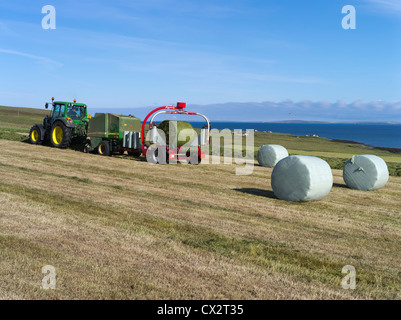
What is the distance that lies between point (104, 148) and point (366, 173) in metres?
12.8

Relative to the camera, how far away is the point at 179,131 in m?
18.6

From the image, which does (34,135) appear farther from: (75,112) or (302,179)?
(302,179)

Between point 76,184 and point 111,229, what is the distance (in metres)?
5.27

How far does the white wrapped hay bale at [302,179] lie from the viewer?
1151cm

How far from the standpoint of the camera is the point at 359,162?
15.2 meters

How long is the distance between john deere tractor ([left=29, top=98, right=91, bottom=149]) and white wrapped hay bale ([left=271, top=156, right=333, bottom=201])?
14.4 m

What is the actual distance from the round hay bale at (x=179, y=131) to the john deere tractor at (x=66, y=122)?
252 inches

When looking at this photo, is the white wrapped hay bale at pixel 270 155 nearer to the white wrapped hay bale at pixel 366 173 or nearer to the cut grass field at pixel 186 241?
the white wrapped hay bale at pixel 366 173

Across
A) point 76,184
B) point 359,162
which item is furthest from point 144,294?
point 359,162

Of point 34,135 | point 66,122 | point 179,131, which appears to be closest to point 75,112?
point 66,122

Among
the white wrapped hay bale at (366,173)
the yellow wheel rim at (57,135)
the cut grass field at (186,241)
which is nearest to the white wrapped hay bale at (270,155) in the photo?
the white wrapped hay bale at (366,173)

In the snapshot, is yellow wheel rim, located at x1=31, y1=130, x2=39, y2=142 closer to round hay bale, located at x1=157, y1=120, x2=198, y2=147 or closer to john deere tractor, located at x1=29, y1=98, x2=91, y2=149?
john deere tractor, located at x1=29, y1=98, x2=91, y2=149

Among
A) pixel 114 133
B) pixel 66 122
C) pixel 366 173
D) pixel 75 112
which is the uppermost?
pixel 75 112
